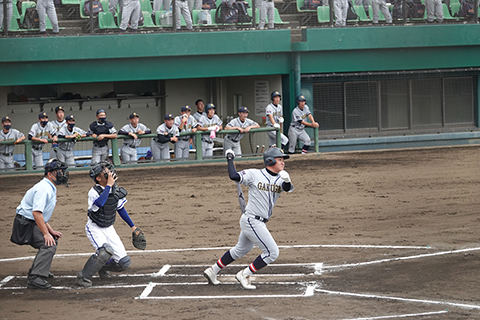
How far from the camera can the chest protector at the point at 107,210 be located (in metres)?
7.84

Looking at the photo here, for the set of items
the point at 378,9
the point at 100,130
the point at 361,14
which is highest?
the point at 378,9

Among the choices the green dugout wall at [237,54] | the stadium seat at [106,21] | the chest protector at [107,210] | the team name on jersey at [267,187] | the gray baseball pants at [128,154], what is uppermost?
the stadium seat at [106,21]

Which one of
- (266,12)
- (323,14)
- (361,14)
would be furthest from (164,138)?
(361,14)

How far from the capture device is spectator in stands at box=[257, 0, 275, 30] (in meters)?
19.0

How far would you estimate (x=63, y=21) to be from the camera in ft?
59.1

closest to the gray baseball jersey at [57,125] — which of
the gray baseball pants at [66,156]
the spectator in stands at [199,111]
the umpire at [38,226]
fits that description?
the gray baseball pants at [66,156]

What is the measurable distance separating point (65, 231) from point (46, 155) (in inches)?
242

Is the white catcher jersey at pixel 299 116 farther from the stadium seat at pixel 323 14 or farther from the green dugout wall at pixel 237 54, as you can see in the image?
the stadium seat at pixel 323 14

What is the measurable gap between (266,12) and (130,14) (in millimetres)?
3726

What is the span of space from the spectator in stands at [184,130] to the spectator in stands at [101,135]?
5.45 feet

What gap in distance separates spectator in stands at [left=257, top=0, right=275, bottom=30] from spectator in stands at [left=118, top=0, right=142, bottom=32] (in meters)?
3.26

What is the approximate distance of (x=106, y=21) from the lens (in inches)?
712

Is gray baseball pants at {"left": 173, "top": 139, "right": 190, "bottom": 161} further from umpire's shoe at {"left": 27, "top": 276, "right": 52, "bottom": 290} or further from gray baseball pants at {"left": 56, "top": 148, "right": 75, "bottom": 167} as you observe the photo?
umpire's shoe at {"left": 27, "top": 276, "right": 52, "bottom": 290}

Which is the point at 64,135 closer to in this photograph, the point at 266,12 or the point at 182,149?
the point at 182,149
